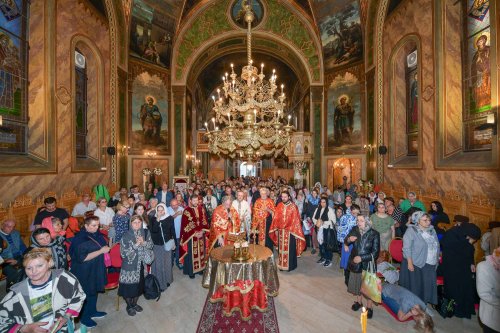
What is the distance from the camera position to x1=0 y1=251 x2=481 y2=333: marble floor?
4.73 m

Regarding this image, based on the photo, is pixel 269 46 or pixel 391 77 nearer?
pixel 391 77

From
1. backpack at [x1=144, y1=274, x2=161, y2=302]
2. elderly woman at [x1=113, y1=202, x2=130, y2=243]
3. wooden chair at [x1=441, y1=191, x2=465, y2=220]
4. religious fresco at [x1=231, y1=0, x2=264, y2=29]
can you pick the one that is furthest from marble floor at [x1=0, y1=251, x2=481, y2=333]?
religious fresco at [x1=231, y1=0, x2=264, y2=29]

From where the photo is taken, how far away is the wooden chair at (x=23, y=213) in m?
7.50

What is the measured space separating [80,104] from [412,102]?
14.9m

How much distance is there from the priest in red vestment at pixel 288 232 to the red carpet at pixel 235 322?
213 cm

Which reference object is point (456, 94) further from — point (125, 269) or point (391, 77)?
point (125, 269)

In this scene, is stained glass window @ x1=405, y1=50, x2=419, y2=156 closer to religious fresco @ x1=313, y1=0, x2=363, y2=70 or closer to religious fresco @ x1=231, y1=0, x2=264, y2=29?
religious fresco @ x1=313, y1=0, x2=363, y2=70

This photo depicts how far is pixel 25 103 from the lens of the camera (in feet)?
27.6

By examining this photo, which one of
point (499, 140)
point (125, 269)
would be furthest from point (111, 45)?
point (499, 140)

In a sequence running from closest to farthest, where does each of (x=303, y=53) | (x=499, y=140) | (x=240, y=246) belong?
(x=240, y=246) < (x=499, y=140) < (x=303, y=53)

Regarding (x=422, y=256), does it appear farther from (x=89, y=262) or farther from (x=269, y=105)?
(x=89, y=262)

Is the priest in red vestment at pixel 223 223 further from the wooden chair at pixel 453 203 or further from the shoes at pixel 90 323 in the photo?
the wooden chair at pixel 453 203

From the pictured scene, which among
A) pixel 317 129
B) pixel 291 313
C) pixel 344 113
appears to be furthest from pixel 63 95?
pixel 344 113

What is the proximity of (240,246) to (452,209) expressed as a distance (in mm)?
7499
